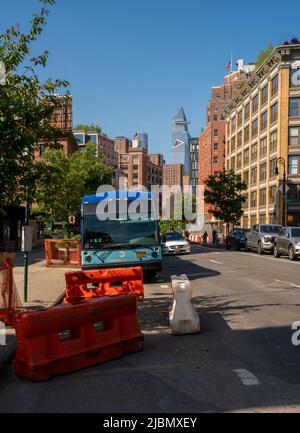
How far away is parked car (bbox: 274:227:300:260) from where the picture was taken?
27172mm

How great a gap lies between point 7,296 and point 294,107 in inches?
2101

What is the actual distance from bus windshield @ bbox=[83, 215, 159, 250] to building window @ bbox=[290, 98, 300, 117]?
45436 mm

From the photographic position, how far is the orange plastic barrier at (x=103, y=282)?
12.0m

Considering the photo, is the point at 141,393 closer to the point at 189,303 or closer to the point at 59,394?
the point at 59,394

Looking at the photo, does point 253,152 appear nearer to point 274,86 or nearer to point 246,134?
point 246,134

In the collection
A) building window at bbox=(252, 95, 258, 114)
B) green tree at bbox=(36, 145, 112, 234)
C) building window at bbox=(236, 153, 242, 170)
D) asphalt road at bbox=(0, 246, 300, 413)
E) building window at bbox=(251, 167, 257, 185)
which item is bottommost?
asphalt road at bbox=(0, 246, 300, 413)

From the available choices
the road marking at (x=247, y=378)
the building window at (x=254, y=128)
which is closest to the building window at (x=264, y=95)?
the building window at (x=254, y=128)

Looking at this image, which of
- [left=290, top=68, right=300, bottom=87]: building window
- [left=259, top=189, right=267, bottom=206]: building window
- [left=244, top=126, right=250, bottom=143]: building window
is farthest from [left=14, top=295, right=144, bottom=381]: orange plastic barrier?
[left=244, top=126, right=250, bottom=143]: building window

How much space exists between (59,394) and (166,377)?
1.30 metres

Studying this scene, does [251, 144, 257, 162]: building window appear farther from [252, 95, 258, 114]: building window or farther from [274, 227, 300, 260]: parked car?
[274, 227, 300, 260]: parked car

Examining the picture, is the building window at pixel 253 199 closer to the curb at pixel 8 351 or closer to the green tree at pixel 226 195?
the green tree at pixel 226 195

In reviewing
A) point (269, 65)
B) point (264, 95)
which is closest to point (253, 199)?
point (264, 95)

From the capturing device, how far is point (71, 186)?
3184 centimetres

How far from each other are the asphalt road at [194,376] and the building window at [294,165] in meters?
49.7
